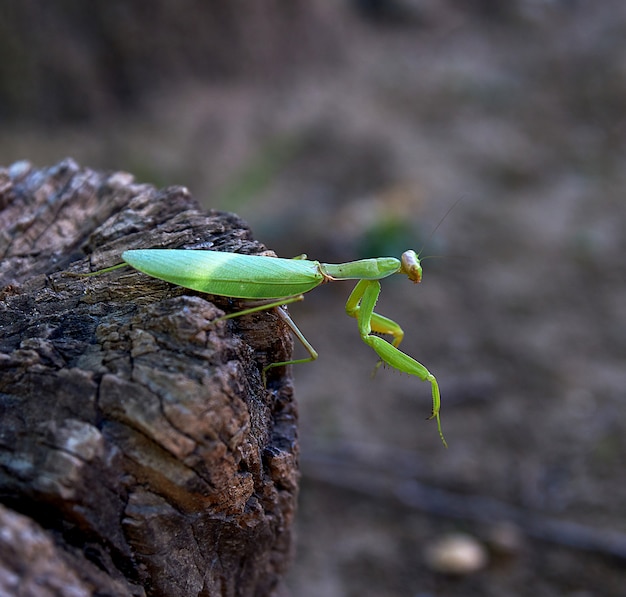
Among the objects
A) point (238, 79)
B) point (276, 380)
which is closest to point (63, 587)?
point (276, 380)

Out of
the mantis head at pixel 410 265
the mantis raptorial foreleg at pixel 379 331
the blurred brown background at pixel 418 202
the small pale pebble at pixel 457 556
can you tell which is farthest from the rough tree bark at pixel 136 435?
the blurred brown background at pixel 418 202

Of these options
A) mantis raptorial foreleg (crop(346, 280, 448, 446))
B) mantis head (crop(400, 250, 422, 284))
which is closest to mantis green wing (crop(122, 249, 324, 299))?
mantis raptorial foreleg (crop(346, 280, 448, 446))

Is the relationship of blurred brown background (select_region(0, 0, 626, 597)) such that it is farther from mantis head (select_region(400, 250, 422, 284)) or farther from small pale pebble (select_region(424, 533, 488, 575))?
mantis head (select_region(400, 250, 422, 284))

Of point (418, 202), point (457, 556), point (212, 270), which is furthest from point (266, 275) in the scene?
point (418, 202)

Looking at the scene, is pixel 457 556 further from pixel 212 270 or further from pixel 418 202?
pixel 418 202

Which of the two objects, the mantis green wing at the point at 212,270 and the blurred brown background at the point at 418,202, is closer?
the mantis green wing at the point at 212,270

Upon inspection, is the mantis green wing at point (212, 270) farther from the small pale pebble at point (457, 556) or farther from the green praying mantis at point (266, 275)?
the small pale pebble at point (457, 556)

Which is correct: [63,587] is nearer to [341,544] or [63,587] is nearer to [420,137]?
[341,544]
